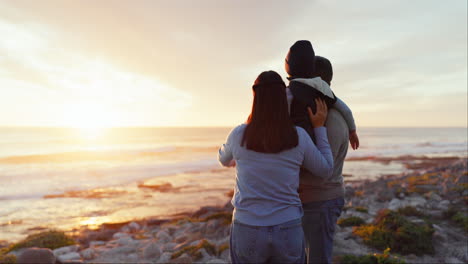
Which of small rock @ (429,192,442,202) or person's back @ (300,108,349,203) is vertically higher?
person's back @ (300,108,349,203)

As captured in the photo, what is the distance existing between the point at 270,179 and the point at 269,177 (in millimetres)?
17

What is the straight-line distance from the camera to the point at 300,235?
2295mm

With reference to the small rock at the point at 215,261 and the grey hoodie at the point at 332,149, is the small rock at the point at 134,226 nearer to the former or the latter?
the small rock at the point at 215,261

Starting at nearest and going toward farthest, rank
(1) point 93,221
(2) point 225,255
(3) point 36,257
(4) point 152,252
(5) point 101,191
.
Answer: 1. (3) point 36,257
2. (2) point 225,255
3. (4) point 152,252
4. (1) point 93,221
5. (5) point 101,191

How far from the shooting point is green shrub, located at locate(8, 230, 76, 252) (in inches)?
362

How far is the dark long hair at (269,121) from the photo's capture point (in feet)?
7.11

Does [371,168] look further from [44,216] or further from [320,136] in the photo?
[320,136]

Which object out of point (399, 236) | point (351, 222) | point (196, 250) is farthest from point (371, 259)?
point (196, 250)

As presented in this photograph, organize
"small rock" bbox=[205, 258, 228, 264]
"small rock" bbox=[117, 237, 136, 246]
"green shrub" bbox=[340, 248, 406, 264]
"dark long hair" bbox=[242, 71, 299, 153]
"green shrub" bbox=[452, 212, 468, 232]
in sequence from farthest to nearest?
"small rock" bbox=[117, 237, 136, 246] < "green shrub" bbox=[452, 212, 468, 232] < "small rock" bbox=[205, 258, 228, 264] < "green shrub" bbox=[340, 248, 406, 264] < "dark long hair" bbox=[242, 71, 299, 153]

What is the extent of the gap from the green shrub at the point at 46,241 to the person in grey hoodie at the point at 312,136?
31.5ft

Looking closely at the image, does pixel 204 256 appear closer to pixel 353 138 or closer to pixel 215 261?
pixel 215 261

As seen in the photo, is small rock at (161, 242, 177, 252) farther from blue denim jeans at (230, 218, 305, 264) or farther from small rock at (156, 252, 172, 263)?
blue denim jeans at (230, 218, 305, 264)

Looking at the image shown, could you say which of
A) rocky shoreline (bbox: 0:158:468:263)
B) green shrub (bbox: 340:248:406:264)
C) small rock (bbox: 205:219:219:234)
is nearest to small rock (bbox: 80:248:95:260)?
rocky shoreline (bbox: 0:158:468:263)

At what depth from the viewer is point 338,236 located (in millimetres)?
8227
